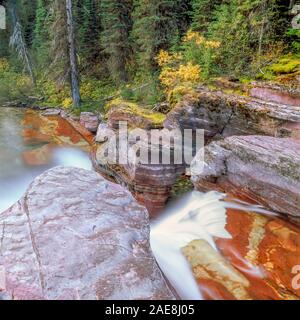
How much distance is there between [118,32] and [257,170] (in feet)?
42.5

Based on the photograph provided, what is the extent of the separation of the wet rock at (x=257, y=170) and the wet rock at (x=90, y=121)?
8454 millimetres

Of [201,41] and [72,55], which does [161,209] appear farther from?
[72,55]

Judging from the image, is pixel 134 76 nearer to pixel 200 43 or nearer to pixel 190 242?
pixel 200 43

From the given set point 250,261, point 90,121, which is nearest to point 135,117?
point 90,121

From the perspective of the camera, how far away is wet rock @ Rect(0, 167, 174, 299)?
3287 millimetres

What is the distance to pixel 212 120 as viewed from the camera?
28.0 feet

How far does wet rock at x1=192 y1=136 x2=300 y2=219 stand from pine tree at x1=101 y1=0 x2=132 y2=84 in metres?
11.2

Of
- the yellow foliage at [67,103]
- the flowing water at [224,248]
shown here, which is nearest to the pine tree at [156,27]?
the yellow foliage at [67,103]

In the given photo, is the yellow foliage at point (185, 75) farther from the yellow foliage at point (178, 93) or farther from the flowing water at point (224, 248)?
the flowing water at point (224, 248)

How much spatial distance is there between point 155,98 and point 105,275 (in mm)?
9587

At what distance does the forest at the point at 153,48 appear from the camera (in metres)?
9.55

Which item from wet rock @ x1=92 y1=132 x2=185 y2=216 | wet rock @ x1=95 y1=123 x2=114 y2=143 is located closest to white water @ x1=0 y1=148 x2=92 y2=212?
wet rock @ x1=95 y1=123 x2=114 y2=143

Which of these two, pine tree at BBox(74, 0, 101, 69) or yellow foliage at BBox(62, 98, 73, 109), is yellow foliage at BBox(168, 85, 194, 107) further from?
pine tree at BBox(74, 0, 101, 69)

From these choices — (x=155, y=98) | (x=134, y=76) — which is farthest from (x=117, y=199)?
(x=134, y=76)
